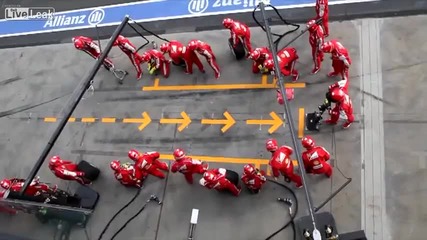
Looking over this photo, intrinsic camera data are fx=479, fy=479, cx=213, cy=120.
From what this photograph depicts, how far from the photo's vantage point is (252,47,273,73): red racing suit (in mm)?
12094

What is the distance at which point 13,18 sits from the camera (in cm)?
1814

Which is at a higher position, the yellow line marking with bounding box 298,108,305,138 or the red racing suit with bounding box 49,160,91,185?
the yellow line marking with bounding box 298,108,305,138

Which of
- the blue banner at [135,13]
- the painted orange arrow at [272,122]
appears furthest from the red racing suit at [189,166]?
the blue banner at [135,13]

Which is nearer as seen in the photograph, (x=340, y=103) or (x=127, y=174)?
(x=340, y=103)

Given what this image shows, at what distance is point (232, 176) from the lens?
445 inches

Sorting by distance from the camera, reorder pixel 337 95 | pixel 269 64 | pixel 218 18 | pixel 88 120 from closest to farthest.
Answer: pixel 337 95 → pixel 269 64 → pixel 88 120 → pixel 218 18

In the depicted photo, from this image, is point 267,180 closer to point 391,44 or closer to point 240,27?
point 240,27

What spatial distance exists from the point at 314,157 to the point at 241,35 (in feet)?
→ 13.0

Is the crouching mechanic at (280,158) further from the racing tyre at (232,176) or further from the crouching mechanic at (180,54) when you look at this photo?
the crouching mechanic at (180,54)

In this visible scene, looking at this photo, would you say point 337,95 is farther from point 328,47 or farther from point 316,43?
point 316,43

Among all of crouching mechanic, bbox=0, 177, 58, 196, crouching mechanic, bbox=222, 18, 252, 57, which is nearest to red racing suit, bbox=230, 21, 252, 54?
crouching mechanic, bbox=222, 18, 252, 57

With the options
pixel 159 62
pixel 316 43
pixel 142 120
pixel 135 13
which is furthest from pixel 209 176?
pixel 135 13

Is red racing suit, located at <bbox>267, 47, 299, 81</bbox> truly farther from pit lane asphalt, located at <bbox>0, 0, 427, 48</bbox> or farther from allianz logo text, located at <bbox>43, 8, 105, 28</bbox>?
allianz logo text, located at <bbox>43, 8, 105, 28</bbox>

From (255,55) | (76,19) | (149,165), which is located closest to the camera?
(149,165)
